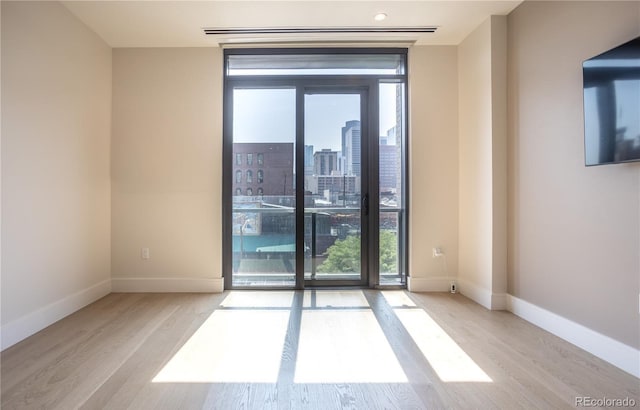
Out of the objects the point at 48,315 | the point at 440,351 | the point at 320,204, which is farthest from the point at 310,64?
the point at 48,315

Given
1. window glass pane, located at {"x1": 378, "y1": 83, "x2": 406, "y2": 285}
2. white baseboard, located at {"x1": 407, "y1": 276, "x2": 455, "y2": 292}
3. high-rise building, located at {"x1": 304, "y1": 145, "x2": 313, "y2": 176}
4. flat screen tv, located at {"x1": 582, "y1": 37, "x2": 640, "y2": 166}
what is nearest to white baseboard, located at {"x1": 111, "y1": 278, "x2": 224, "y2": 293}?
high-rise building, located at {"x1": 304, "y1": 145, "x2": 313, "y2": 176}

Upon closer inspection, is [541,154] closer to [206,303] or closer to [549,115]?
[549,115]

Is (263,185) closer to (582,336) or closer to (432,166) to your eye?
(432,166)

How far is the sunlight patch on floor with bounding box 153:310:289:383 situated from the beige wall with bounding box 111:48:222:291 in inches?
38.1

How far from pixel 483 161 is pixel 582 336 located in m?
1.59

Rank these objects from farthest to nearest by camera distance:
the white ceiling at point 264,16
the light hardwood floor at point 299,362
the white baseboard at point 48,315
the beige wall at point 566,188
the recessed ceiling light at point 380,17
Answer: the recessed ceiling light at point 380,17
the white ceiling at point 264,16
the white baseboard at point 48,315
the beige wall at point 566,188
the light hardwood floor at point 299,362

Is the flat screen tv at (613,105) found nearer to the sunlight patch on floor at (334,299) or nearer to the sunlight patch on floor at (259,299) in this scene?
the sunlight patch on floor at (334,299)

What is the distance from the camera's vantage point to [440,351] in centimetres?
194

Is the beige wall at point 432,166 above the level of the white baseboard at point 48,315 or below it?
above

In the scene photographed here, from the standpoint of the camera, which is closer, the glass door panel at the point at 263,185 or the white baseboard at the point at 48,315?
the white baseboard at the point at 48,315

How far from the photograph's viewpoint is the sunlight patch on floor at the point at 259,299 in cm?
280

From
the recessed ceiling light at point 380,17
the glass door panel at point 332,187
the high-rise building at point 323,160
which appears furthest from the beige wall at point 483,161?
the high-rise building at point 323,160

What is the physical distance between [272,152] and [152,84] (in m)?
1.52

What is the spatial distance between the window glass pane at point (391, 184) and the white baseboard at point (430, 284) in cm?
15
